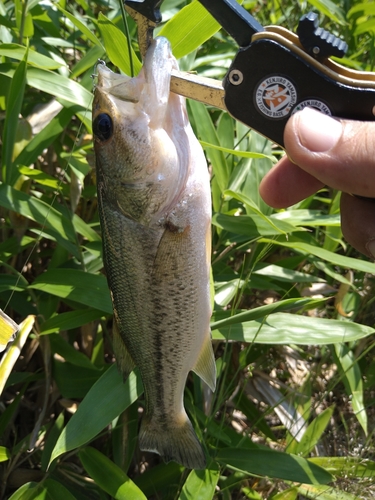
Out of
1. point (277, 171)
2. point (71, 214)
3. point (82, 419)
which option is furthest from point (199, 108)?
point (82, 419)

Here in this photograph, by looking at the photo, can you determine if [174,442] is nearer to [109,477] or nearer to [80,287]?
[109,477]

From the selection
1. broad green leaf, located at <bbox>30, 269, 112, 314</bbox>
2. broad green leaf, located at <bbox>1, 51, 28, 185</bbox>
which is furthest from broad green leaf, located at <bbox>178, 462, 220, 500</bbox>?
broad green leaf, located at <bbox>1, 51, 28, 185</bbox>

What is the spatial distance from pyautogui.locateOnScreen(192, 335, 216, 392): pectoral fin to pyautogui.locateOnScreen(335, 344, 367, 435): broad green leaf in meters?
0.76

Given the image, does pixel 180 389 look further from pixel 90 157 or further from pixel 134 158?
pixel 90 157

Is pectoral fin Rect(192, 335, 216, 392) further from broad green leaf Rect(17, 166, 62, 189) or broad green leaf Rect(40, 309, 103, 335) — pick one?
broad green leaf Rect(17, 166, 62, 189)

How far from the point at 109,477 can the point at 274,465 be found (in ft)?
1.97

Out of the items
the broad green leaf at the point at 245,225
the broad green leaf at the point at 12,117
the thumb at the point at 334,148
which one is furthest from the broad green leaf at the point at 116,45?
the thumb at the point at 334,148

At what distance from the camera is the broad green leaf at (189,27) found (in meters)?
1.84

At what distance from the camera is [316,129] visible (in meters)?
1.30

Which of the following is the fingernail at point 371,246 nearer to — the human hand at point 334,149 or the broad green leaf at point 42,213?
the human hand at point 334,149

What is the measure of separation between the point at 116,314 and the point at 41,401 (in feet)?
3.42

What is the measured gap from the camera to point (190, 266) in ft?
5.01

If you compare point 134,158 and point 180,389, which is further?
point 180,389

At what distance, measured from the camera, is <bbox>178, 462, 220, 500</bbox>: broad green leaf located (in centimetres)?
182
